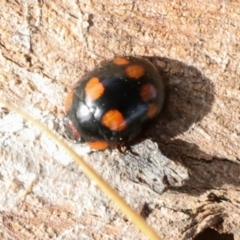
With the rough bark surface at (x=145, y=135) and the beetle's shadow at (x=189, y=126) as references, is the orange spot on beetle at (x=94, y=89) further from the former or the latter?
the beetle's shadow at (x=189, y=126)

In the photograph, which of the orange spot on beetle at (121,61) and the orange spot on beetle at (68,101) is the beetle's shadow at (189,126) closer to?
the orange spot on beetle at (121,61)

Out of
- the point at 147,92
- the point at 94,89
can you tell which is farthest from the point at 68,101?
the point at 147,92

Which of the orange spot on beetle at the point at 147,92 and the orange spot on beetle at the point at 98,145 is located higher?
the orange spot on beetle at the point at 147,92

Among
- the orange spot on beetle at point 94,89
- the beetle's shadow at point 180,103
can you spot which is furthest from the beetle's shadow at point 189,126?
the orange spot on beetle at point 94,89

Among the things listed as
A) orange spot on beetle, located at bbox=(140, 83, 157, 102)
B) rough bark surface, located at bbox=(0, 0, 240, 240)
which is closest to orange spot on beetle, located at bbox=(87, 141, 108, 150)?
rough bark surface, located at bbox=(0, 0, 240, 240)

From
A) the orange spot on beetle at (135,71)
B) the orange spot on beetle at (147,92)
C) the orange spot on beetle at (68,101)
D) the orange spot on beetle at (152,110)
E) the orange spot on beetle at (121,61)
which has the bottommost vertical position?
the orange spot on beetle at (152,110)

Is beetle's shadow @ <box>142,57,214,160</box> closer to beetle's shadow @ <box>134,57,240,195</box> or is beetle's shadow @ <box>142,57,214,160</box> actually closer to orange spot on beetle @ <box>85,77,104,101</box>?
beetle's shadow @ <box>134,57,240,195</box>

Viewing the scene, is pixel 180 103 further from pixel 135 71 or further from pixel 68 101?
pixel 68 101
